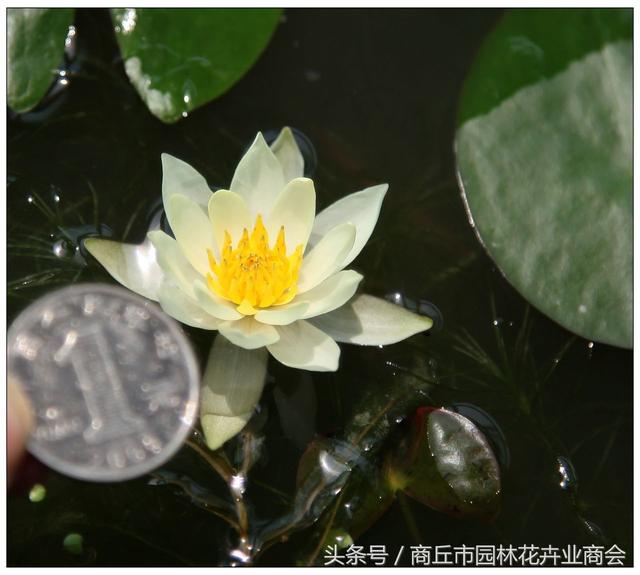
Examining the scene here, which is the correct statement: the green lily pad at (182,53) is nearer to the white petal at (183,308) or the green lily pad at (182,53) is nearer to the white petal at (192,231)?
the white petal at (192,231)

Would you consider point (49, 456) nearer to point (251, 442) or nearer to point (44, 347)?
point (44, 347)

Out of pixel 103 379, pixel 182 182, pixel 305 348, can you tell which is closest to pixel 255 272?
pixel 305 348

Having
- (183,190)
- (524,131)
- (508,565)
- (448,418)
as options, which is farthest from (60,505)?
(524,131)

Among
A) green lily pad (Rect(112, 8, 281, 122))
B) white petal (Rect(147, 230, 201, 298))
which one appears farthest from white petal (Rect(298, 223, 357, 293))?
green lily pad (Rect(112, 8, 281, 122))

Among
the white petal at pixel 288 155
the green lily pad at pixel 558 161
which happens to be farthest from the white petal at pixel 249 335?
the green lily pad at pixel 558 161

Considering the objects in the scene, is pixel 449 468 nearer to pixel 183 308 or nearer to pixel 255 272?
pixel 255 272
